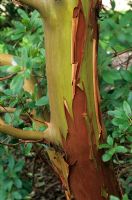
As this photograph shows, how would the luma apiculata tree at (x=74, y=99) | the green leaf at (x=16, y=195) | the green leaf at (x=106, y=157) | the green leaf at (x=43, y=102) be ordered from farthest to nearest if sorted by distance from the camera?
the green leaf at (x=16, y=195)
the green leaf at (x=43, y=102)
the green leaf at (x=106, y=157)
the luma apiculata tree at (x=74, y=99)

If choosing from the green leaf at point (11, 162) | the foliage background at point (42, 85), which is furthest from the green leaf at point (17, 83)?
the green leaf at point (11, 162)

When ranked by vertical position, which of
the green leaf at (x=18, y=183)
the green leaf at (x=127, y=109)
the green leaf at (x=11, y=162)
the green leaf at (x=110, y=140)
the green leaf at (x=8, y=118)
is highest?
the green leaf at (x=8, y=118)

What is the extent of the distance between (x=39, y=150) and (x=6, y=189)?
28 centimetres

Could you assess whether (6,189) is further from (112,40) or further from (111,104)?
(112,40)

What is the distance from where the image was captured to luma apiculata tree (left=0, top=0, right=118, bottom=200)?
168 cm

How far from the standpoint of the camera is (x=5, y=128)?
71.4 inches

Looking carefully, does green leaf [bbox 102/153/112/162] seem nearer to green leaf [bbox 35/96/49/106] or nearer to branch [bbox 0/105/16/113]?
green leaf [bbox 35/96/49/106]

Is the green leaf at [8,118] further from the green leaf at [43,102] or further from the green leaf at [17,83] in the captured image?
the green leaf at [17,83]

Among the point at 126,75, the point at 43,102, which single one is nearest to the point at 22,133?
the point at 43,102

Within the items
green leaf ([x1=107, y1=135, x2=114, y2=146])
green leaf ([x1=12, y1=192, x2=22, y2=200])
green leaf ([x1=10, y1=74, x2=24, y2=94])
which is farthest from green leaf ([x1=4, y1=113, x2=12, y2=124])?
green leaf ([x1=12, y1=192, x2=22, y2=200])

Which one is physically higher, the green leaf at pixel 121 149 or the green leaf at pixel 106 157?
the green leaf at pixel 121 149

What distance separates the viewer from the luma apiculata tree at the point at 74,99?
1676mm

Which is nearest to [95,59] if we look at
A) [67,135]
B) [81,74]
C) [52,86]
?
[81,74]

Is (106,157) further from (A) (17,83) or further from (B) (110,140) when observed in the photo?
(A) (17,83)
